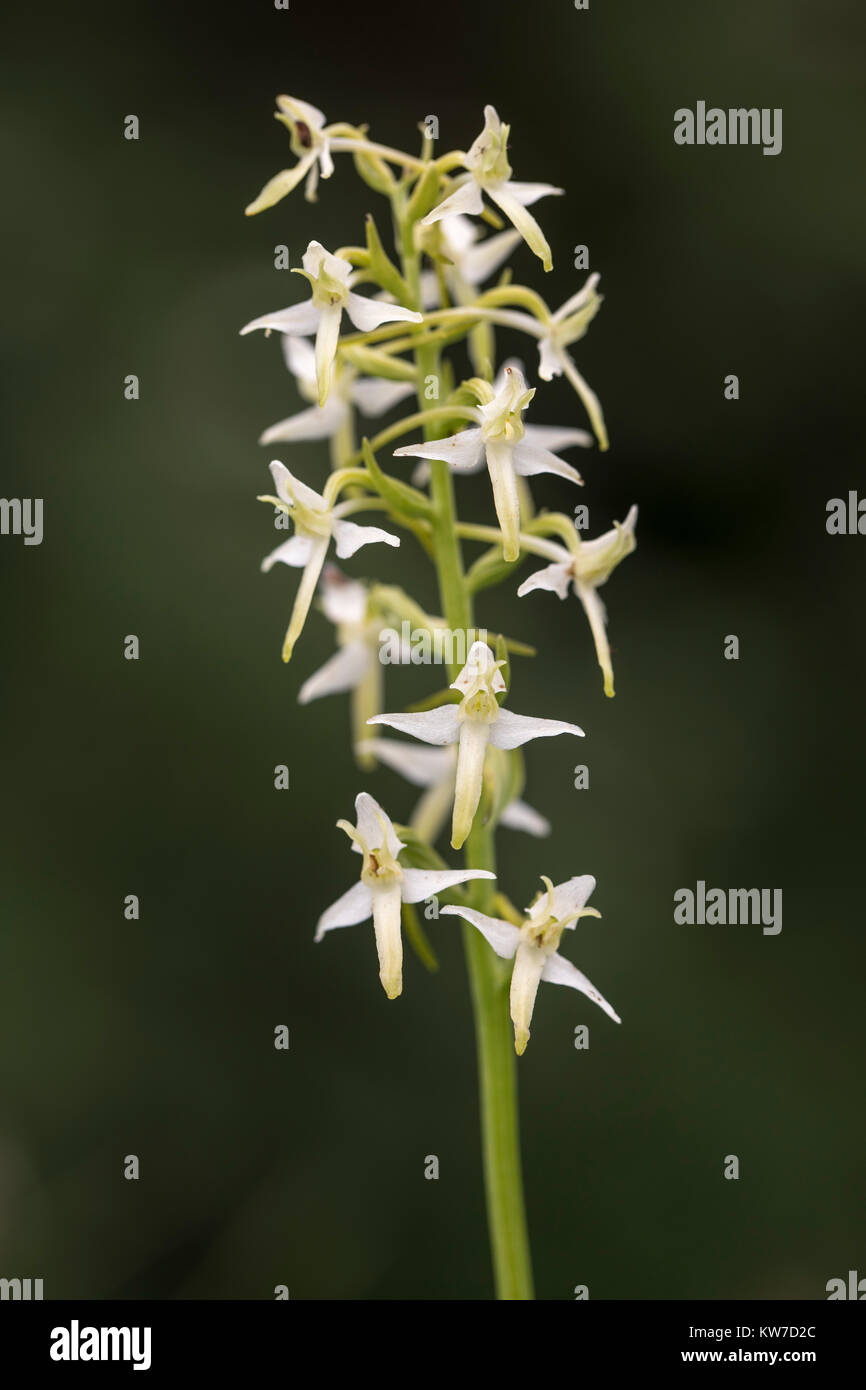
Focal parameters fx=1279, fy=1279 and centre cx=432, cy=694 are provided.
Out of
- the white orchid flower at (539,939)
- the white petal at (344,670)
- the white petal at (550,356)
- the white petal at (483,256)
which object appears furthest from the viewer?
the white petal at (344,670)

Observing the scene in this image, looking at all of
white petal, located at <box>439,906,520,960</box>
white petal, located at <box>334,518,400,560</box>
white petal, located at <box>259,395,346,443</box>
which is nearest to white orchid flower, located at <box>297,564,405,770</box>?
white petal, located at <box>259,395,346,443</box>

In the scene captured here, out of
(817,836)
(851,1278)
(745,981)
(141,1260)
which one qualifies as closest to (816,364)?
(817,836)

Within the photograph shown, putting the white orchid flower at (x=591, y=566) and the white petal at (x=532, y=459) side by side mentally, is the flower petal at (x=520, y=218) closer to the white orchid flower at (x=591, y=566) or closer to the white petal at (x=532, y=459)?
the white petal at (x=532, y=459)

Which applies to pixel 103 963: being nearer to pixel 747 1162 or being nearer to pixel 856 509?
pixel 747 1162

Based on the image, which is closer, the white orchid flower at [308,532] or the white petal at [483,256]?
the white orchid flower at [308,532]

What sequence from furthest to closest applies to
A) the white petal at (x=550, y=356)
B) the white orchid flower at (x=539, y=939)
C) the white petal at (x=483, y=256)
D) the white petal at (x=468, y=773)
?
1. the white petal at (x=483, y=256)
2. the white petal at (x=550, y=356)
3. the white orchid flower at (x=539, y=939)
4. the white petal at (x=468, y=773)

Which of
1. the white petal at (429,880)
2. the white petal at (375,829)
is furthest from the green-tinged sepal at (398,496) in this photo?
the white petal at (429,880)

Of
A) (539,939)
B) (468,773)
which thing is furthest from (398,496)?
(539,939)
